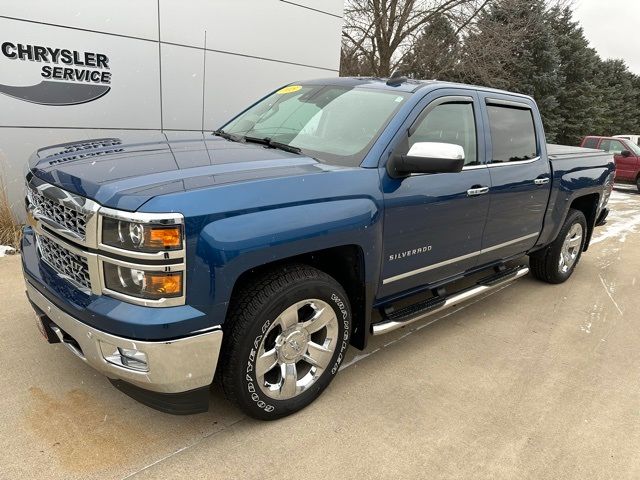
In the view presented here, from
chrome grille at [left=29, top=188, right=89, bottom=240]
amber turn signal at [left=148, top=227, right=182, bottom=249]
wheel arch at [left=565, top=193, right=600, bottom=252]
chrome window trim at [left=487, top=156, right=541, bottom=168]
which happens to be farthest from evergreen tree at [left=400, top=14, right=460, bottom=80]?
amber turn signal at [left=148, top=227, right=182, bottom=249]

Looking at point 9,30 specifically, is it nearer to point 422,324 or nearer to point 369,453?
point 422,324

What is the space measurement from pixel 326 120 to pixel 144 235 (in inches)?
65.8

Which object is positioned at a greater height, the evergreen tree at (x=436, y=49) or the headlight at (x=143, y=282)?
the evergreen tree at (x=436, y=49)

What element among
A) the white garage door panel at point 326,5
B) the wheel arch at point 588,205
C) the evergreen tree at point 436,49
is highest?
the evergreen tree at point 436,49

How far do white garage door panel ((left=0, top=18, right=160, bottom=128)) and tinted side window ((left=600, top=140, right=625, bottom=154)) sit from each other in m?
14.3

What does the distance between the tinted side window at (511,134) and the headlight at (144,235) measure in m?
Result: 2.65

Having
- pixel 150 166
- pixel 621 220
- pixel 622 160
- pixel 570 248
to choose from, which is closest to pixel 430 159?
pixel 150 166

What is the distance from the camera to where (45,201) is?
2559 mm

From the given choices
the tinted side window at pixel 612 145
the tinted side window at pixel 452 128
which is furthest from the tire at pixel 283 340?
the tinted side window at pixel 612 145

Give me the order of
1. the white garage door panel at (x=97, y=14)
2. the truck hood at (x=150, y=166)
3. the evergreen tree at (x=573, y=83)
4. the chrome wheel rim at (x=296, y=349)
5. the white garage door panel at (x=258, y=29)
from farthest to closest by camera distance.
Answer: the evergreen tree at (x=573, y=83) < the white garage door panel at (x=258, y=29) < the white garage door panel at (x=97, y=14) < the chrome wheel rim at (x=296, y=349) < the truck hood at (x=150, y=166)

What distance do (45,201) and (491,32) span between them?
1973 centimetres

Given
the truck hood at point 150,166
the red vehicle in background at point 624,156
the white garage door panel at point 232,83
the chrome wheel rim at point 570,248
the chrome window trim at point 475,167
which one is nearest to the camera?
the truck hood at point 150,166

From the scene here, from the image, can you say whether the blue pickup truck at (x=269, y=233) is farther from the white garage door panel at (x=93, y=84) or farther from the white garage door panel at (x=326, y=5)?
the white garage door panel at (x=326, y=5)

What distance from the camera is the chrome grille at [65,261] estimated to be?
2.32 meters
